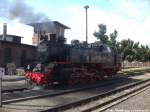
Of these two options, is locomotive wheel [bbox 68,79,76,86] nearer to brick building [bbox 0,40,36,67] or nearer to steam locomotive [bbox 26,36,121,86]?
steam locomotive [bbox 26,36,121,86]

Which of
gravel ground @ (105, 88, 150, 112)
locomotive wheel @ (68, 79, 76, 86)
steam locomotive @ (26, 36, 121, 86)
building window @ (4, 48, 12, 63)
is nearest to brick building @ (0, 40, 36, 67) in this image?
building window @ (4, 48, 12, 63)

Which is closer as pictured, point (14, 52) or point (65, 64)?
point (65, 64)

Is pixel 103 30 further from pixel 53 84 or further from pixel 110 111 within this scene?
pixel 110 111

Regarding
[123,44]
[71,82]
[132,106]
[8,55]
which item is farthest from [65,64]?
[123,44]

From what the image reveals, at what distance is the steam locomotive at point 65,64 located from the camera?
2253cm

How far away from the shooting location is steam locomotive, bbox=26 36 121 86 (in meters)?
22.5

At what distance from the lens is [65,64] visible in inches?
941

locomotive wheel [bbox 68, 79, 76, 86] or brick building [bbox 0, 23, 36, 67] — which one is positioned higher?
brick building [bbox 0, 23, 36, 67]

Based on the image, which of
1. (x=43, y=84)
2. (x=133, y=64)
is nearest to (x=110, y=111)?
(x=43, y=84)

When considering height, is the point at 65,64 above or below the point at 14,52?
below

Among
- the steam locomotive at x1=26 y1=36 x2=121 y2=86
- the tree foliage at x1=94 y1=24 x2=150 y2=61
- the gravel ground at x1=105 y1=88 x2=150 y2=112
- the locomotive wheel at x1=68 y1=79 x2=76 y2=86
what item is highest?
the tree foliage at x1=94 y1=24 x2=150 y2=61

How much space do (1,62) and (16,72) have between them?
3.08 metres

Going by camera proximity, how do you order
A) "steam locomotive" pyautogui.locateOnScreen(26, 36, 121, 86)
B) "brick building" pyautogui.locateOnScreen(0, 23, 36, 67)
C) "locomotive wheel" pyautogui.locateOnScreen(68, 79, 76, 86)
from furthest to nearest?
"brick building" pyautogui.locateOnScreen(0, 23, 36, 67), "locomotive wheel" pyautogui.locateOnScreen(68, 79, 76, 86), "steam locomotive" pyautogui.locateOnScreen(26, 36, 121, 86)

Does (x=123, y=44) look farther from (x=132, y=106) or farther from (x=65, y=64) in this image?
(x=132, y=106)
